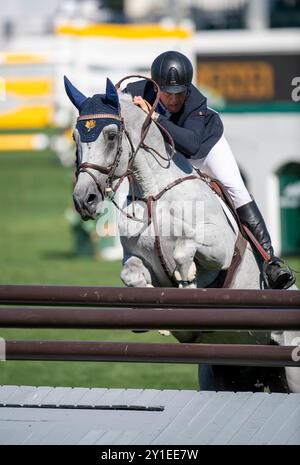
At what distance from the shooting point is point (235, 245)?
187 inches

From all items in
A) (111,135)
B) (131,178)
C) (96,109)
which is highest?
(96,109)

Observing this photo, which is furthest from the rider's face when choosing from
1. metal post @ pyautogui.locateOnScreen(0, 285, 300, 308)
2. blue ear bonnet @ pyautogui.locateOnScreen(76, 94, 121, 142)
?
metal post @ pyautogui.locateOnScreen(0, 285, 300, 308)

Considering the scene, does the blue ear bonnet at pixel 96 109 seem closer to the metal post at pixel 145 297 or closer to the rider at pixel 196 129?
the rider at pixel 196 129

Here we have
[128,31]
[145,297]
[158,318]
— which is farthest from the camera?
[128,31]

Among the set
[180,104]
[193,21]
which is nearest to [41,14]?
[193,21]

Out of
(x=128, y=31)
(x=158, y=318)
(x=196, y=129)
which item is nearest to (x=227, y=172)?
(x=196, y=129)

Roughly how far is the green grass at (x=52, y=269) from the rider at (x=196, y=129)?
2.02m

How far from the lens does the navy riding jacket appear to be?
4.61 m

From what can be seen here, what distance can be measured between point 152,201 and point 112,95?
504mm

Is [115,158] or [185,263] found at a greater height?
[115,158]

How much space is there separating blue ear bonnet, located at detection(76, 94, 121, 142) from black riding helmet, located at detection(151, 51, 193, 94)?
0.35 metres

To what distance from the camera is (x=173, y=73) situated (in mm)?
4582

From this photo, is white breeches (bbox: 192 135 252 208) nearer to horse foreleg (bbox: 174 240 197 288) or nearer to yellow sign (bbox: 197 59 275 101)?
horse foreleg (bbox: 174 240 197 288)

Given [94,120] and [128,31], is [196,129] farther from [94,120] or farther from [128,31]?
[128,31]
